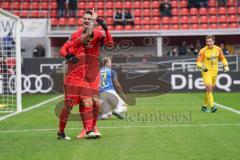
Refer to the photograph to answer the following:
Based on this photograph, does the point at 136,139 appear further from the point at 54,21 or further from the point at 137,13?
the point at 137,13

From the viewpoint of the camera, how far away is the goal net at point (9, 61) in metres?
18.1

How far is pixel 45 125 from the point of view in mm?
13500

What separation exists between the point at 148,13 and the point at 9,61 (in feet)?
51.9

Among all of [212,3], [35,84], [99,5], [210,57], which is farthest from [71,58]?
[212,3]

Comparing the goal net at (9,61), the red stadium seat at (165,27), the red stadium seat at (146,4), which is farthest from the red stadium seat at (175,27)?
the goal net at (9,61)

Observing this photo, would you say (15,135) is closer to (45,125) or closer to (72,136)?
(72,136)

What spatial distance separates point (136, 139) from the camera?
34.7ft

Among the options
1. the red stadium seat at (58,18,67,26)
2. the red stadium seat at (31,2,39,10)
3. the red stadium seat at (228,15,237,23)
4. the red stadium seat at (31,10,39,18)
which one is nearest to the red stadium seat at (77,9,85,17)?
the red stadium seat at (58,18,67,26)

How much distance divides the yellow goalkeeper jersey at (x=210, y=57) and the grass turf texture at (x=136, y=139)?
6.57ft

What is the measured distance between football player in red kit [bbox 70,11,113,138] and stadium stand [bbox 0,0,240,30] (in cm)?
2372

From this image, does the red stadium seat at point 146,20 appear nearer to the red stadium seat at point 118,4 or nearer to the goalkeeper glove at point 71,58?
the red stadium seat at point 118,4

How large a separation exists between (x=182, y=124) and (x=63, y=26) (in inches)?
889

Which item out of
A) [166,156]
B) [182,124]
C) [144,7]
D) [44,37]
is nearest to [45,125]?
[182,124]

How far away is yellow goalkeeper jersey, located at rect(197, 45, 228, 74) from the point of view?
56.4 ft
